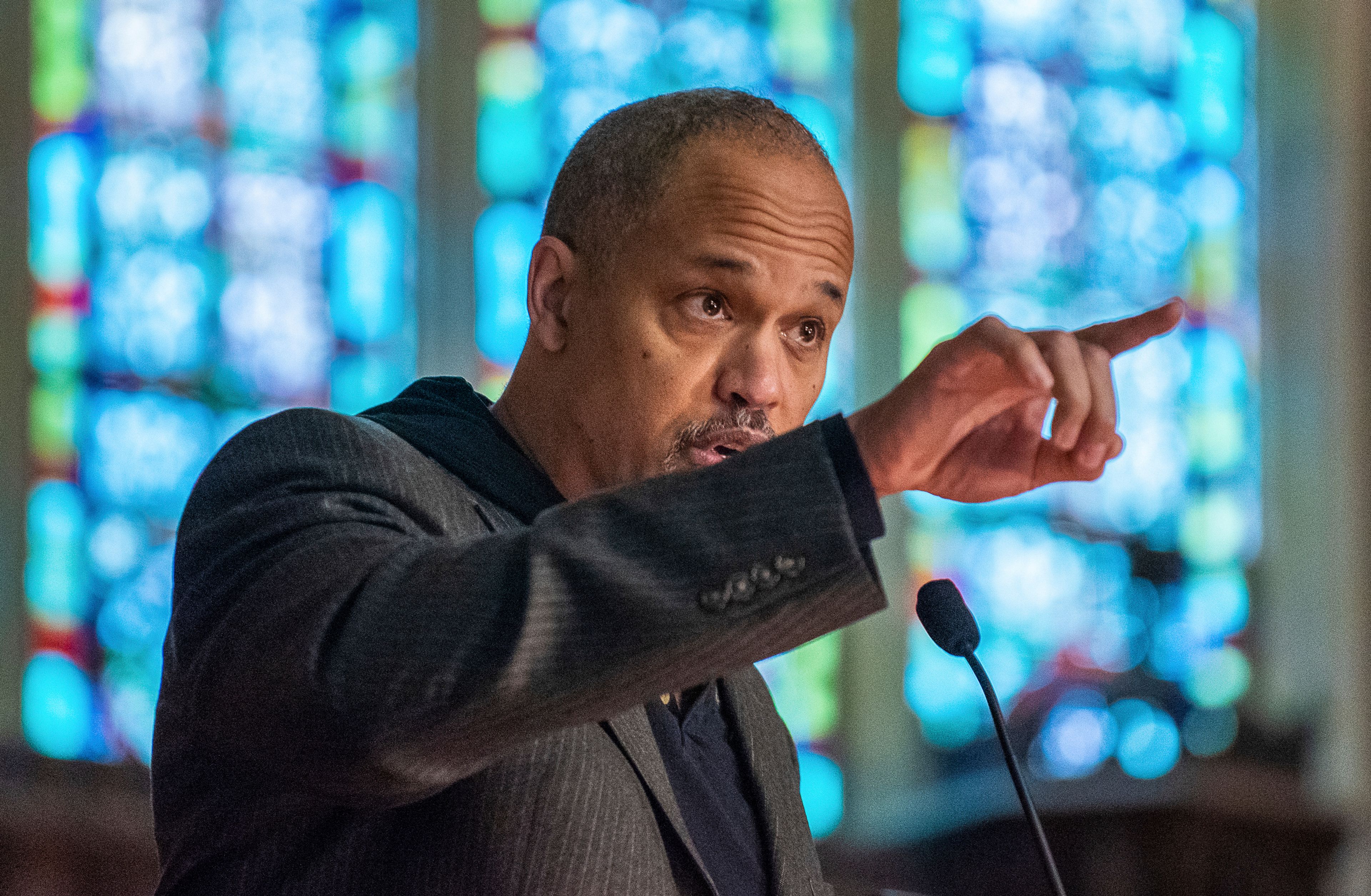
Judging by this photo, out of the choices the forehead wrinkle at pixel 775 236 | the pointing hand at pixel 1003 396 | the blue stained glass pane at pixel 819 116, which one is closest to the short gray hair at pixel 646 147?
the forehead wrinkle at pixel 775 236

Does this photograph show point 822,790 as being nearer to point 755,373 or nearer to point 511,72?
point 511,72

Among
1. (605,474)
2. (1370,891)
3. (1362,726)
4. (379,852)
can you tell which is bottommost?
(1370,891)

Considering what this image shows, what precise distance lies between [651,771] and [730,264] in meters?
0.63

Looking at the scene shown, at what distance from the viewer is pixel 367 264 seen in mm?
6172

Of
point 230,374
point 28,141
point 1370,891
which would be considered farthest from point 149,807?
point 1370,891

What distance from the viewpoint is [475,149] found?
6.35 metres

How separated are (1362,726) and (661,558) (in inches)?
282

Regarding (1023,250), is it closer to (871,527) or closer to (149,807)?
(149,807)

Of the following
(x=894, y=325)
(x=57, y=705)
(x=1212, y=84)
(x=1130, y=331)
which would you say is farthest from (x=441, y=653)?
(x=1212, y=84)

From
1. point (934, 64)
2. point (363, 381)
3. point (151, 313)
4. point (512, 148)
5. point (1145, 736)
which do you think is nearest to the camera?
point (151, 313)

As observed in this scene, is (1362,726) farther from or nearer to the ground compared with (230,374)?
nearer to the ground

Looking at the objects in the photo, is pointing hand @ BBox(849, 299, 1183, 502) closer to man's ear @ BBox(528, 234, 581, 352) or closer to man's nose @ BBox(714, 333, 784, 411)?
man's nose @ BBox(714, 333, 784, 411)

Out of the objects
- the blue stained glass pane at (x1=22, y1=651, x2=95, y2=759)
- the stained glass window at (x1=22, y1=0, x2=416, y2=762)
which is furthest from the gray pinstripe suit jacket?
the stained glass window at (x1=22, y1=0, x2=416, y2=762)

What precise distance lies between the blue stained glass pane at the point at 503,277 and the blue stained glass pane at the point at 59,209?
4.70ft
